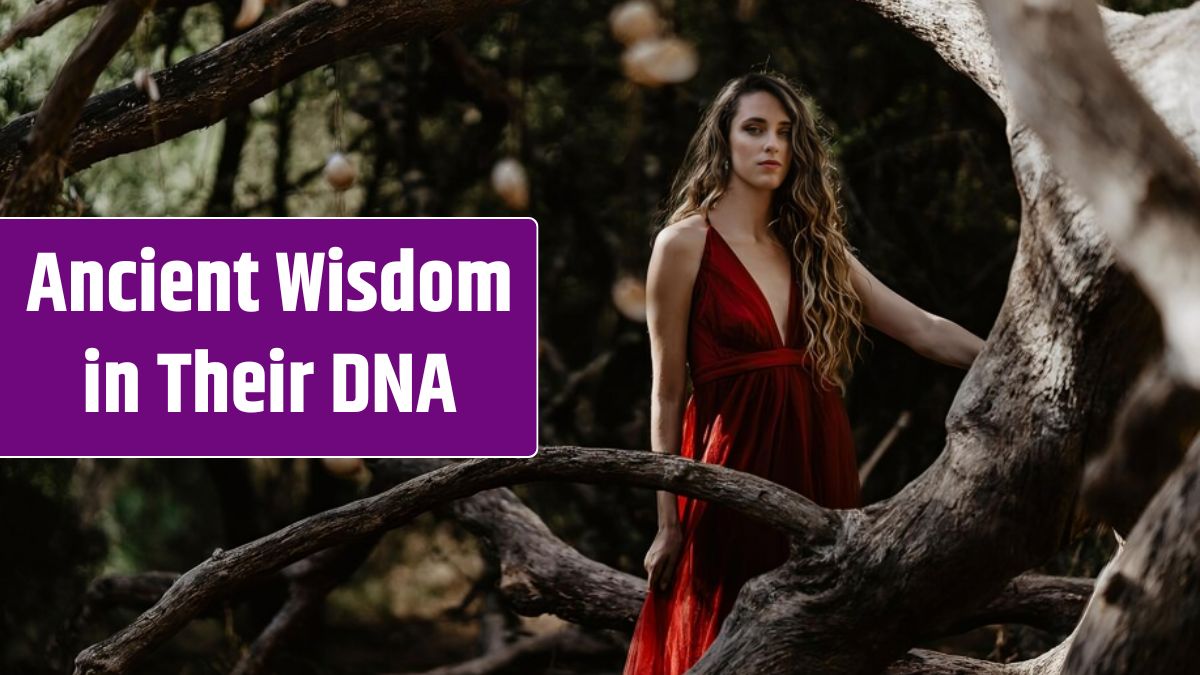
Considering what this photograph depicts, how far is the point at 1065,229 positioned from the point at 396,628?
456 cm

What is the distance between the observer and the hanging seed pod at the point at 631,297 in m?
4.53

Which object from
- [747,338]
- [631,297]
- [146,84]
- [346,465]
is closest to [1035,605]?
[747,338]

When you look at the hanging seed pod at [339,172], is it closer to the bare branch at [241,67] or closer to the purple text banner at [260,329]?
the purple text banner at [260,329]

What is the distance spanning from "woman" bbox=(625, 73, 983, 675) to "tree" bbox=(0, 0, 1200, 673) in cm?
13

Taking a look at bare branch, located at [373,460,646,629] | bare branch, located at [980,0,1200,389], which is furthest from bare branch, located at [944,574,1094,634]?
bare branch, located at [980,0,1200,389]

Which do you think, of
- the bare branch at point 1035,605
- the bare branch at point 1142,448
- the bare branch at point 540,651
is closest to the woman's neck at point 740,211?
the bare branch at point 1142,448

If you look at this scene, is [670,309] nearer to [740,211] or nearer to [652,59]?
[740,211]

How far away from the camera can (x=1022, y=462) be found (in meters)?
2.09

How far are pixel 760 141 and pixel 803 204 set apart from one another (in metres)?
0.13

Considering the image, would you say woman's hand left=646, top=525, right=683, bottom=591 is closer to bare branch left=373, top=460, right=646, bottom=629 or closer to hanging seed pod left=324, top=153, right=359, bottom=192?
bare branch left=373, top=460, right=646, bottom=629

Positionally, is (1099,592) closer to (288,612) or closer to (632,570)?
(288,612)

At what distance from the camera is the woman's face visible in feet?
7.84

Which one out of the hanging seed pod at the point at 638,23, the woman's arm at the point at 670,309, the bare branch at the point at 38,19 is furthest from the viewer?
the hanging seed pod at the point at 638,23

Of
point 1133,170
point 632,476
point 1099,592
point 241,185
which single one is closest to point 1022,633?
point 632,476
